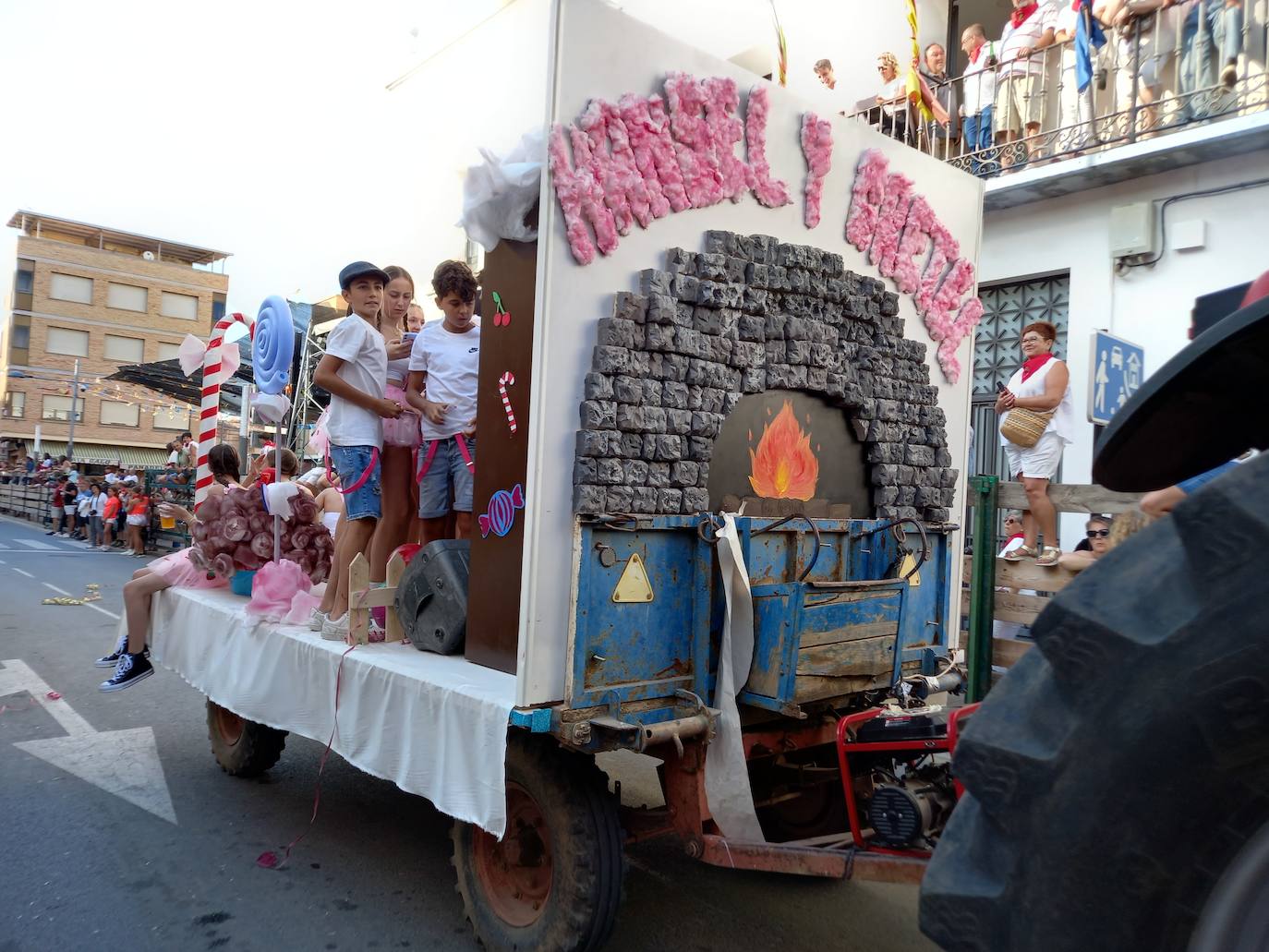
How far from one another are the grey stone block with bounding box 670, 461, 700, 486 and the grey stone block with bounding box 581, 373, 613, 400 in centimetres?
39

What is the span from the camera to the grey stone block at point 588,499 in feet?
10.3

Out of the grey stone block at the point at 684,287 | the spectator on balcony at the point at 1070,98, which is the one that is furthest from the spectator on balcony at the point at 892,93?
the grey stone block at the point at 684,287

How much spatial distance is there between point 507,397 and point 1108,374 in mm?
3936

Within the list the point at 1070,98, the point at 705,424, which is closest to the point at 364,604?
the point at 705,424

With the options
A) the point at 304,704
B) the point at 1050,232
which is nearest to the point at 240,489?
the point at 304,704

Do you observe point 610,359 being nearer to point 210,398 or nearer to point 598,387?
point 598,387

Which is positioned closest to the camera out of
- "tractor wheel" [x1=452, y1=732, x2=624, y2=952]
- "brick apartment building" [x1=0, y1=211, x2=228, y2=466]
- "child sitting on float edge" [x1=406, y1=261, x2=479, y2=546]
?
"tractor wheel" [x1=452, y1=732, x2=624, y2=952]

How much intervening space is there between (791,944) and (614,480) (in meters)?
1.97

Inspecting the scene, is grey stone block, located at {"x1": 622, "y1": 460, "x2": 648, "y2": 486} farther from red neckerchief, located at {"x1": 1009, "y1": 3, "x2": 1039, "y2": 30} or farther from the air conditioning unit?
red neckerchief, located at {"x1": 1009, "y1": 3, "x2": 1039, "y2": 30}

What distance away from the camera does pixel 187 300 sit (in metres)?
62.2

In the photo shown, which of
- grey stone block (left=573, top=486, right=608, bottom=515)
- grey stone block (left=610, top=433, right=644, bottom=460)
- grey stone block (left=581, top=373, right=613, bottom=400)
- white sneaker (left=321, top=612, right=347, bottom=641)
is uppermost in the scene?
grey stone block (left=581, top=373, right=613, bottom=400)

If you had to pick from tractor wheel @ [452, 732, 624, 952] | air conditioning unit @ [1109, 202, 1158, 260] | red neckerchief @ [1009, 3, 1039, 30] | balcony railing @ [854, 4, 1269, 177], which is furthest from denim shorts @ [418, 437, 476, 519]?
red neckerchief @ [1009, 3, 1039, 30]

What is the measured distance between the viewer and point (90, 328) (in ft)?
192

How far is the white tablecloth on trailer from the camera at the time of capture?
3.14 m
